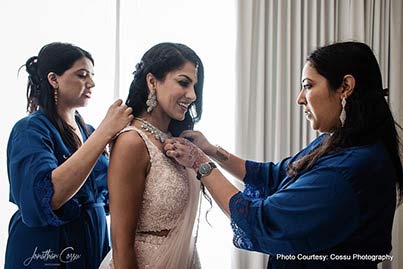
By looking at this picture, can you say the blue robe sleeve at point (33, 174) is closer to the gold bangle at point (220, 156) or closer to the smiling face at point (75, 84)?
the smiling face at point (75, 84)

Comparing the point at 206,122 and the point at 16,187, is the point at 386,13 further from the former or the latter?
the point at 16,187

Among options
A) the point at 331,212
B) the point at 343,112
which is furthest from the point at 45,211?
the point at 343,112

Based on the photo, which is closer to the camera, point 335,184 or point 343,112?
point 335,184

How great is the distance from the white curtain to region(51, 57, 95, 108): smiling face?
105 cm

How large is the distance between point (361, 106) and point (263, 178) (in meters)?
0.61

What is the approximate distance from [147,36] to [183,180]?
1.18 metres

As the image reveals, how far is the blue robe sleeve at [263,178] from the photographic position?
66.9 inches

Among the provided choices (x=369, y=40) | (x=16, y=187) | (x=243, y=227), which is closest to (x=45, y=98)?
(x=16, y=187)

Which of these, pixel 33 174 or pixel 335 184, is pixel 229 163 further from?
pixel 33 174

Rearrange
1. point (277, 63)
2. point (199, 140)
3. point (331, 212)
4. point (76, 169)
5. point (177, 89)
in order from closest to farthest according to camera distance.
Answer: point (331, 212), point (76, 169), point (177, 89), point (199, 140), point (277, 63)

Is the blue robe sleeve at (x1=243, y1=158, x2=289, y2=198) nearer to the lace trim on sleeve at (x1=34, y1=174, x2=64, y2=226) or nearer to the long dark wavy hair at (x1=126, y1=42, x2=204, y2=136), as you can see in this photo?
the long dark wavy hair at (x1=126, y1=42, x2=204, y2=136)

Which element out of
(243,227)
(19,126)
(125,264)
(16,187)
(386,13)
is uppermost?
(386,13)

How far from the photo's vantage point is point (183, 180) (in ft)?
4.60
